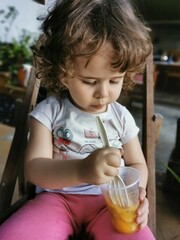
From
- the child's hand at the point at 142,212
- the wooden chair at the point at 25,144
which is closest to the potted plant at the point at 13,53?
the wooden chair at the point at 25,144

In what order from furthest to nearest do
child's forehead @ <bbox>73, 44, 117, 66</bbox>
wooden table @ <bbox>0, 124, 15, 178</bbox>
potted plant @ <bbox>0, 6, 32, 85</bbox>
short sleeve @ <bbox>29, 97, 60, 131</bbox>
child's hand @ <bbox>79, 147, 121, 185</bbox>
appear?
1. potted plant @ <bbox>0, 6, 32, 85</bbox>
2. wooden table @ <bbox>0, 124, 15, 178</bbox>
3. short sleeve @ <bbox>29, 97, 60, 131</bbox>
4. child's forehead @ <bbox>73, 44, 117, 66</bbox>
5. child's hand @ <bbox>79, 147, 121, 185</bbox>

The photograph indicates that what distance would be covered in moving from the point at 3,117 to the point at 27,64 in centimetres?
107

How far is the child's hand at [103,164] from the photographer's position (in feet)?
1.66

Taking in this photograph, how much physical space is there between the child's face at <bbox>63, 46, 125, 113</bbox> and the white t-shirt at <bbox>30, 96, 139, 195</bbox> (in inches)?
2.8

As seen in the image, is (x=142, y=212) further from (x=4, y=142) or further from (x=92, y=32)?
(x=4, y=142)

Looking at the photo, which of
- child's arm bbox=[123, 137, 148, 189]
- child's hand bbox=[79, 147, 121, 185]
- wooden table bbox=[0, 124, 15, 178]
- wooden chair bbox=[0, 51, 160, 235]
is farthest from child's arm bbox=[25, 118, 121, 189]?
wooden table bbox=[0, 124, 15, 178]

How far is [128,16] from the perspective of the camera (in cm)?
67

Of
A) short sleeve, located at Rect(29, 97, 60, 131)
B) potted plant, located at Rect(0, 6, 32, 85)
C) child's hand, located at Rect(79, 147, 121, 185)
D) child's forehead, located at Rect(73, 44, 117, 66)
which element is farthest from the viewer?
potted plant, located at Rect(0, 6, 32, 85)

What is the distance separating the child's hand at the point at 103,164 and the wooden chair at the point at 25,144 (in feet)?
1.16

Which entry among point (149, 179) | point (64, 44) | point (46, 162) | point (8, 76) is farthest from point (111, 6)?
point (8, 76)

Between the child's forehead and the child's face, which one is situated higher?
the child's forehead

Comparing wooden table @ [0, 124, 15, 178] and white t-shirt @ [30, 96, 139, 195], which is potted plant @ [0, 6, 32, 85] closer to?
wooden table @ [0, 124, 15, 178]

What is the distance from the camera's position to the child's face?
2.04 ft

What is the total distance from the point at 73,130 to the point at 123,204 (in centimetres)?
26
